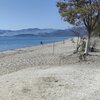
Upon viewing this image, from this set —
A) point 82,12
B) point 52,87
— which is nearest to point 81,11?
point 82,12

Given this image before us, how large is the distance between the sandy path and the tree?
31.8 feet

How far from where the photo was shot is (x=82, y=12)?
24281 millimetres

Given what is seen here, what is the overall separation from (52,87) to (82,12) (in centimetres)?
1278

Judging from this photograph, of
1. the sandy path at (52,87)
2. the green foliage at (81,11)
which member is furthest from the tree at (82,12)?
the sandy path at (52,87)

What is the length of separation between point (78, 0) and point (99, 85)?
13020 mm

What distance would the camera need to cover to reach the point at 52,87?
12.5m

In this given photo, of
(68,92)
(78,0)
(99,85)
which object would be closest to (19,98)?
(68,92)

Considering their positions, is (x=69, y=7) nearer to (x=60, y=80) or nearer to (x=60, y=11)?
(x=60, y=11)

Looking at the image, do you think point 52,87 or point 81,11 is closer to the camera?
point 52,87

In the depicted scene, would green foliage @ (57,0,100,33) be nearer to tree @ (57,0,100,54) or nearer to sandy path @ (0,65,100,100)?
tree @ (57,0,100,54)

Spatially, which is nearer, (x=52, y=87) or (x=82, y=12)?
(x=52, y=87)

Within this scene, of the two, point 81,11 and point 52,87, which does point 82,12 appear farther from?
point 52,87

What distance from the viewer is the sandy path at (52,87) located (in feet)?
37.2

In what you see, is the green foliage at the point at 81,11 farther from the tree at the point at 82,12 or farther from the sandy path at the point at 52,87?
the sandy path at the point at 52,87
